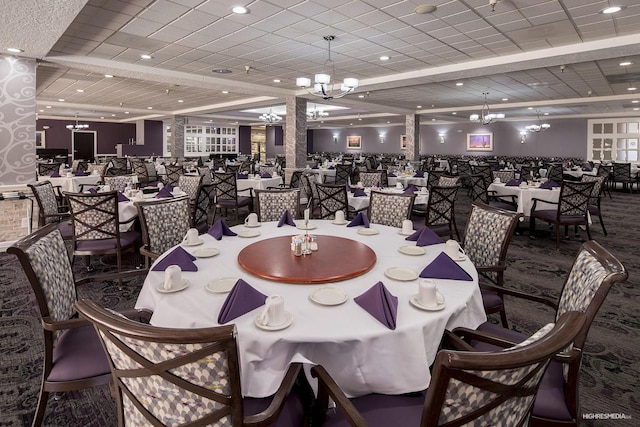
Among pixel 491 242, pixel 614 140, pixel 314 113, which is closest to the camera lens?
pixel 491 242

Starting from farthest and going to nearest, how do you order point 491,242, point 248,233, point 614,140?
point 614,140, point 248,233, point 491,242

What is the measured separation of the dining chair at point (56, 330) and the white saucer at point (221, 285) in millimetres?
359

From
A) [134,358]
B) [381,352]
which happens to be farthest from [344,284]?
[134,358]

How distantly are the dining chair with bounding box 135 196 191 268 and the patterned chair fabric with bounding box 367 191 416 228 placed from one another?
177cm

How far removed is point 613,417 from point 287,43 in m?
5.85

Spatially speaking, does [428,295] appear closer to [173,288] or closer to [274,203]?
[173,288]

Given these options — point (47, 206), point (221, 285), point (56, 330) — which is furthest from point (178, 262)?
point (47, 206)

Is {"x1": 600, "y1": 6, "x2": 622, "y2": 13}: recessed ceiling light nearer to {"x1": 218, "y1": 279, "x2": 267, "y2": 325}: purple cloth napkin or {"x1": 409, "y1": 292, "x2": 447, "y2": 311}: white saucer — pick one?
{"x1": 409, "y1": 292, "x2": 447, "y2": 311}: white saucer

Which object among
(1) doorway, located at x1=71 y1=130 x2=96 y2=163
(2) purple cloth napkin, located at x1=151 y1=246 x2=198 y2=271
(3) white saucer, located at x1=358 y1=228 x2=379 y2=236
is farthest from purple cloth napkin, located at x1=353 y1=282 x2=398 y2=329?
(1) doorway, located at x1=71 y1=130 x2=96 y2=163

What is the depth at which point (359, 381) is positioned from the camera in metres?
1.36

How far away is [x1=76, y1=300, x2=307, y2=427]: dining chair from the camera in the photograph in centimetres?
91

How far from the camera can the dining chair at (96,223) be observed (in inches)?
141

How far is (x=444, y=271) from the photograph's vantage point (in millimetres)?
1854

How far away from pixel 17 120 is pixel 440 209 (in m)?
6.39
